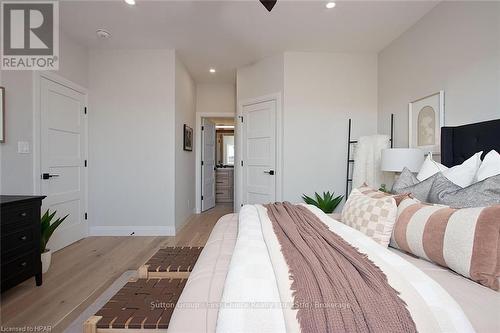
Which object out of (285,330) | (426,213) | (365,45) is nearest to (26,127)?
(285,330)

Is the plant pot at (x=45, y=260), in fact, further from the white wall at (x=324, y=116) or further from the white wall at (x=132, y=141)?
the white wall at (x=324, y=116)

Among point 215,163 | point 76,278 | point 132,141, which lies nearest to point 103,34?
point 132,141

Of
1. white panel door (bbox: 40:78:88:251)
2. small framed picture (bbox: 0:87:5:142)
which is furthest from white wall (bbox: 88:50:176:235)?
small framed picture (bbox: 0:87:5:142)

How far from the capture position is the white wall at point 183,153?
3715 millimetres

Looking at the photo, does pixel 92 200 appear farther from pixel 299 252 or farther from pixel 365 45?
pixel 365 45

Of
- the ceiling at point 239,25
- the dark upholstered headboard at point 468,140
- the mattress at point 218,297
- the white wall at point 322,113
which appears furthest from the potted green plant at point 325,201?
the mattress at point 218,297

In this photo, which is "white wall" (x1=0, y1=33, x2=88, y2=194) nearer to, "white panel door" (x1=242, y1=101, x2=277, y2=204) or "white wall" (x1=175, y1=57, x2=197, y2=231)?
"white wall" (x1=175, y1=57, x2=197, y2=231)

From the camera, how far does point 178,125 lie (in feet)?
12.4

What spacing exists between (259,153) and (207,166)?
1.84 metres

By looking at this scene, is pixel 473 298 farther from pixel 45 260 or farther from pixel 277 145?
pixel 45 260

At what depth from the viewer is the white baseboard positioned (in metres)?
3.51

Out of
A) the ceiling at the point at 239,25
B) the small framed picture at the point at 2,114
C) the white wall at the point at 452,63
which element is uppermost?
the ceiling at the point at 239,25

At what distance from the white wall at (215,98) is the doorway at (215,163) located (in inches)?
9.4

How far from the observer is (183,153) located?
412cm
